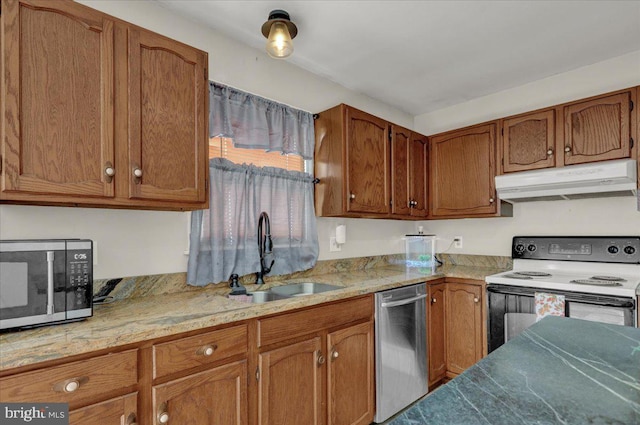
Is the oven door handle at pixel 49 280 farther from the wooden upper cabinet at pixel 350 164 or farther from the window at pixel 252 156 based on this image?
the wooden upper cabinet at pixel 350 164

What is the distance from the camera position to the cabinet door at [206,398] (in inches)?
50.2

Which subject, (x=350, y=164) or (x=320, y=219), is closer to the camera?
(x=350, y=164)

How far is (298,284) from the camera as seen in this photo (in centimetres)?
235

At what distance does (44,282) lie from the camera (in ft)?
4.01

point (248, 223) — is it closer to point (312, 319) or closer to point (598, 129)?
point (312, 319)

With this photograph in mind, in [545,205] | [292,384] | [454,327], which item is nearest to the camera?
[292,384]

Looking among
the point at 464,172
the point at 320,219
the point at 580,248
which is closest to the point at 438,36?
the point at 464,172

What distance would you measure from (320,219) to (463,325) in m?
1.38

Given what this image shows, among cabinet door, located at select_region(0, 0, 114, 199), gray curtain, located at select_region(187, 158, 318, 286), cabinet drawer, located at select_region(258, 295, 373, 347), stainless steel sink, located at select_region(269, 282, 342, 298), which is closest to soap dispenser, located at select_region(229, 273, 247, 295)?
gray curtain, located at select_region(187, 158, 318, 286)

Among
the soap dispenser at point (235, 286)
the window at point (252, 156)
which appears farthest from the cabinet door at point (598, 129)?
the soap dispenser at point (235, 286)

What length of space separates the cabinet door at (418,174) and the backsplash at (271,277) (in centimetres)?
56

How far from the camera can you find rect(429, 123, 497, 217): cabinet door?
2.89m

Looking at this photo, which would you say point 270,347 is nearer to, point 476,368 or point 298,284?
point 298,284

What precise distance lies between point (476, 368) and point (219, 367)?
103 centimetres
